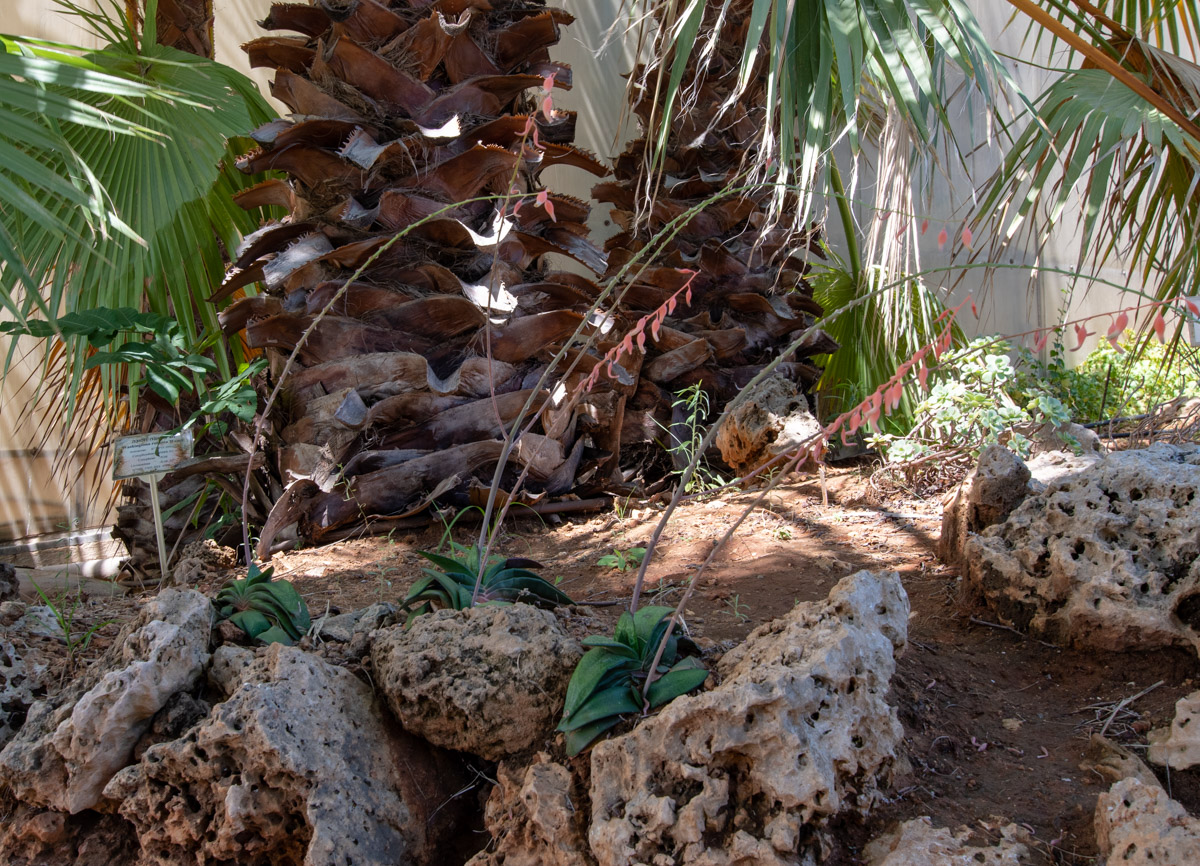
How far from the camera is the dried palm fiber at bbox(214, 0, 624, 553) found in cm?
273

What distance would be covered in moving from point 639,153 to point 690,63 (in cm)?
41

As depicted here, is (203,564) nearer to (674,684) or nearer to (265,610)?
(265,610)

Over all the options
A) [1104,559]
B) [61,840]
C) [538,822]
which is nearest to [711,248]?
[1104,559]

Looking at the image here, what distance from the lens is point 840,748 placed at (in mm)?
1175

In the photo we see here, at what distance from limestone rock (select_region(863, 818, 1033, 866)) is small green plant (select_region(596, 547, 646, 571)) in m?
1.14

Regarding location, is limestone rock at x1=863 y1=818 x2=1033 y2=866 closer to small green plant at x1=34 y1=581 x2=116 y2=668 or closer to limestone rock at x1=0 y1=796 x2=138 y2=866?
limestone rock at x1=0 y1=796 x2=138 y2=866

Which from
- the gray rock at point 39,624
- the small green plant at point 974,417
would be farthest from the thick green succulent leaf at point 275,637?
the small green plant at point 974,417

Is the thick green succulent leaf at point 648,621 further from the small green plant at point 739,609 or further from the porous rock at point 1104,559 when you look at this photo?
the porous rock at point 1104,559

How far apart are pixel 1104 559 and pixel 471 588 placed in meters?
1.26

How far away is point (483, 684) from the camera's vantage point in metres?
1.34

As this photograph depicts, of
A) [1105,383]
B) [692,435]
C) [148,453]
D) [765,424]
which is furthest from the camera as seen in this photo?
[1105,383]

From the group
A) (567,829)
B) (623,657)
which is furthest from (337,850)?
(623,657)

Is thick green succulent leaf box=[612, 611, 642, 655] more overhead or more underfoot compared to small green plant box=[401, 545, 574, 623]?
more overhead

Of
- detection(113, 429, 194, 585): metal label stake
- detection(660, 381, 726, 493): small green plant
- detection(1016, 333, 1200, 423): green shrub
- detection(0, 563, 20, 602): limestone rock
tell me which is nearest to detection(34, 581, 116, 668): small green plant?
detection(0, 563, 20, 602): limestone rock
